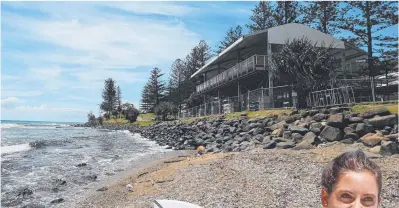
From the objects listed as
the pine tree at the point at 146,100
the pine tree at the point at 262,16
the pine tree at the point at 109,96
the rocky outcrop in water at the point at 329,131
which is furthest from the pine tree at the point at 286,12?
the pine tree at the point at 109,96

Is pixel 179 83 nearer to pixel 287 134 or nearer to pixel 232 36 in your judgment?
pixel 232 36

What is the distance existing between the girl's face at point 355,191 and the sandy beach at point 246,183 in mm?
4494

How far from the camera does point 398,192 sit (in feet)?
20.1

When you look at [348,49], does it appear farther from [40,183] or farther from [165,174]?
[40,183]

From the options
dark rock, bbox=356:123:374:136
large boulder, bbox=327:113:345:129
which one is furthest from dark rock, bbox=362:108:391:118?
dark rock, bbox=356:123:374:136

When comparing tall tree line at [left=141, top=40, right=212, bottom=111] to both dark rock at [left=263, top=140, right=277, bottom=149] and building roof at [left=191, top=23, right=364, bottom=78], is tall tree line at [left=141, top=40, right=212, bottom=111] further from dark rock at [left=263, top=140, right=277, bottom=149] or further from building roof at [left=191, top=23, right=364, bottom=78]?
dark rock at [left=263, top=140, right=277, bottom=149]

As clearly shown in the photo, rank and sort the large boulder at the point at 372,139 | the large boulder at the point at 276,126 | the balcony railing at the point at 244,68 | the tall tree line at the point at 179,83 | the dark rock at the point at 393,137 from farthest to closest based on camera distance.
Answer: the tall tree line at the point at 179,83 → the balcony railing at the point at 244,68 → the large boulder at the point at 276,126 → the large boulder at the point at 372,139 → the dark rock at the point at 393,137

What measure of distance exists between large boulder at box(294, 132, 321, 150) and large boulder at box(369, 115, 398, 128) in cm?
181

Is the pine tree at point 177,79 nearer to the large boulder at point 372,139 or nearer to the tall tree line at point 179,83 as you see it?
the tall tree line at point 179,83

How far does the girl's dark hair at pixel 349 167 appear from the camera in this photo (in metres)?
1.71

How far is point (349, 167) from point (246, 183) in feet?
19.4

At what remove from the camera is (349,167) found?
1718 mm

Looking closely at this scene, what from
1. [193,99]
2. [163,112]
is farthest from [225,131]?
[163,112]

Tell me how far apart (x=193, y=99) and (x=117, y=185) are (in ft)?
128
